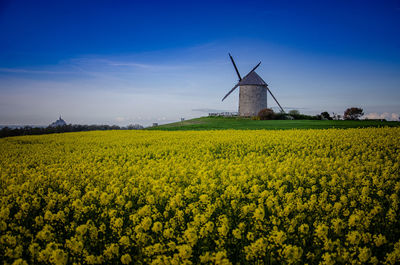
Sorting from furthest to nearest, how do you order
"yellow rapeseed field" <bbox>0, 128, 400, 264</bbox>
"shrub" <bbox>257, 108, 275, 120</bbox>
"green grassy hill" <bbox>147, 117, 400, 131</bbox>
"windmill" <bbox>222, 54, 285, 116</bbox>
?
1. "windmill" <bbox>222, 54, 285, 116</bbox>
2. "shrub" <bbox>257, 108, 275, 120</bbox>
3. "green grassy hill" <bbox>147, 117, 400, 131</bbox>
4. "yellow rapeseed field" <bbox>0, 128, 400, 264</bbox>

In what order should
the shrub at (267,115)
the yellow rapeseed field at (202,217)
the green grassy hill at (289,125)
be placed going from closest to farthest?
the yellow rapeseed field at (202,217), the green grassy hill at (289,125), the shrub at (267,115)

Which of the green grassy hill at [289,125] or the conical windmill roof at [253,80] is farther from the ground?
the conical windmill roof at [253,80]

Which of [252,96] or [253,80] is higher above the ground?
[253,80]

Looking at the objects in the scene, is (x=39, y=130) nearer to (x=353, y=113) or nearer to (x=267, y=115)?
(x=267, y=115)

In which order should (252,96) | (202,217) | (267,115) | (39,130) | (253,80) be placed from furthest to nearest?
(253,80) → (252,96) → (267,115) → (39,130) → (202,217)

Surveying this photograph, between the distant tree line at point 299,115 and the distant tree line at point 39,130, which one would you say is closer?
the distant tree line at point 39,130

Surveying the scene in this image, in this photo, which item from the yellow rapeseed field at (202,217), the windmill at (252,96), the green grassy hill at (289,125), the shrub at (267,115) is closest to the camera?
the yellow rapeseed field at (202,217)

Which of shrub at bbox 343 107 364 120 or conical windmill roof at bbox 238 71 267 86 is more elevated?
conical windmill roof at bbox 238 71 267 86

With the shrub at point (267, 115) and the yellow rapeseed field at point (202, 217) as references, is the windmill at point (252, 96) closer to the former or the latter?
the shrub at point (267, 115)

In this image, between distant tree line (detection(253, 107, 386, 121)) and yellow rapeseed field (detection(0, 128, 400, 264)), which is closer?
yellow rapeseed field (detection(0, 128, 400, 264))

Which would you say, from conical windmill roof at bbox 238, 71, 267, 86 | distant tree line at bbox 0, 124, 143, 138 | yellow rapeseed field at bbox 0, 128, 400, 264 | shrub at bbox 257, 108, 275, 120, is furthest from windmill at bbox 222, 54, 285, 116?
yellow rapeseed field at bbox 0, 128, 400, 264

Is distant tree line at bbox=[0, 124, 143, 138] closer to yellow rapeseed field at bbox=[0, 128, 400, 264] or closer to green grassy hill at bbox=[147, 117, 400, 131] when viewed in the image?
green grassy hill at bbox=[147, 117, 400, 131]

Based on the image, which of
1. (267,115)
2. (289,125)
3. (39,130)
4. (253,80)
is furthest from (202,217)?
(253,80)

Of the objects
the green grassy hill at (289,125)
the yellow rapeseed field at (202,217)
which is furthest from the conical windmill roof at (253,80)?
the yellow rapeseed field at (202,217)
